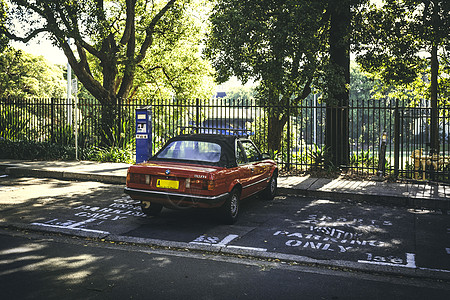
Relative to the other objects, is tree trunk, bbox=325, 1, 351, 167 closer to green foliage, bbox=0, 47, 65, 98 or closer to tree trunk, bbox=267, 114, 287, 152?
tree trunk, bbox=267, 114, 287, 152

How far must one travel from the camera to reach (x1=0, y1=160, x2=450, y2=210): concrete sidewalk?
9734 mm

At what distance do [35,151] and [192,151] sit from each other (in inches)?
424

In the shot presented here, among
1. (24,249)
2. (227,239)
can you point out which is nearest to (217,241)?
(227,239)

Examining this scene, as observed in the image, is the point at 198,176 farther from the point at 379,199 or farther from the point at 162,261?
the point at 379,199

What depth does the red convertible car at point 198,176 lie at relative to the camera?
6.79 metres

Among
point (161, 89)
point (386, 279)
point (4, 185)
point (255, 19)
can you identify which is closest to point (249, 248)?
point (386, 279)

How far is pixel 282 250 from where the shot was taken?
595 centimetres

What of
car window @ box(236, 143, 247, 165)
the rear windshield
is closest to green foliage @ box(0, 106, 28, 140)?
the rear windshield

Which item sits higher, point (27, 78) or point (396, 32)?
point (27, 78)

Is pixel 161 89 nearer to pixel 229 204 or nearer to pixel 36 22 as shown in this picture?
pixel 36 22

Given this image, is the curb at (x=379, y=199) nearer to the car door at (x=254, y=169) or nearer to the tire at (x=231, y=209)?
the car door at (x=254, y=169)

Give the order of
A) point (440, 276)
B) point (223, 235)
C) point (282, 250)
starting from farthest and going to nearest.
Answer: point (223, 235), point (282, 250), point (440, 276)

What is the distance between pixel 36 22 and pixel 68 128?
4.27 m

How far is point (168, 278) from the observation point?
478cm
